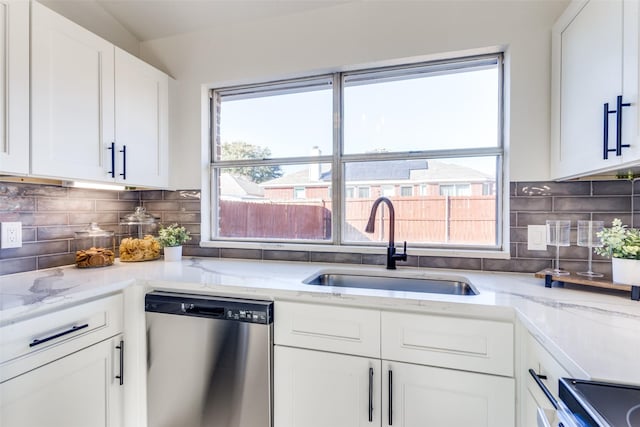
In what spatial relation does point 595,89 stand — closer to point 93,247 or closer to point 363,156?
point 363,156

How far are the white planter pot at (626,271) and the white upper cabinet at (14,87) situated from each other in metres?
2.55

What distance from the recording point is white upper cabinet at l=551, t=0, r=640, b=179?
3.43 ft

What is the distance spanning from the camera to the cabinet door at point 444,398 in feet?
3.63

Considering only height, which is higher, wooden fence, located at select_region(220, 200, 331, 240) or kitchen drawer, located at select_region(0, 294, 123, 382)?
wooden fence, located at select_region(220, 200, 331, 240)

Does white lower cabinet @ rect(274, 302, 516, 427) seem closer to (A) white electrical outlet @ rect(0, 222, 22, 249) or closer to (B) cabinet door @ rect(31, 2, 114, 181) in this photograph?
(B) cabinet door @ rect(31, 2, 114, 181)

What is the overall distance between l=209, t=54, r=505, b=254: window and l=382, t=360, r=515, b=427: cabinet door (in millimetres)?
840

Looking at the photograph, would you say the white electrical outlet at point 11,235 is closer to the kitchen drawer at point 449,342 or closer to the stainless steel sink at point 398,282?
the stainless steel sink at point 398,282

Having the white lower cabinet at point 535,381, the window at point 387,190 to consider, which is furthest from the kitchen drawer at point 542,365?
the window at point 387,190

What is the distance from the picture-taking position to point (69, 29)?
1.55 m

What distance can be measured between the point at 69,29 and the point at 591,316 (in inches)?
101

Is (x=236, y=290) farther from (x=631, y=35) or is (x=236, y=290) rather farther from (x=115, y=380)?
(x=631, y=35)

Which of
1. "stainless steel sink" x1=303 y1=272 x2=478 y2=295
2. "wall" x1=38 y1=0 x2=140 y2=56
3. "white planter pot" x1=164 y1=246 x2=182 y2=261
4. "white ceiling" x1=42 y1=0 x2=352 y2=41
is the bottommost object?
"stainless steel sink" x1=303 y1=272 x2=478 y2=295

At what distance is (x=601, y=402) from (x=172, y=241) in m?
2.12

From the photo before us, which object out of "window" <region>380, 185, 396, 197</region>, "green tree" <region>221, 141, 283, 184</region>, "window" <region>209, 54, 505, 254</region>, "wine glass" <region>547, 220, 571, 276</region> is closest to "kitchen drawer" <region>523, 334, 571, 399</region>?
"wine glass" <region>547, 220, 571, 276</region>
